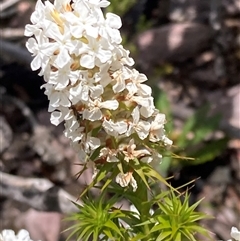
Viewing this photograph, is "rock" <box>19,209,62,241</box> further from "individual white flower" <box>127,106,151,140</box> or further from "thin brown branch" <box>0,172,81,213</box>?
"individual white flower" <box>127,106,151,140</box>

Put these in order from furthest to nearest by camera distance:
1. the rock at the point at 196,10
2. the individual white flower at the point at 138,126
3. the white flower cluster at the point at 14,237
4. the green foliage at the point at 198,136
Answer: the rock at the point at 196,10, the green foliage at the point at 198,136, the white flower cluster at the point at 14,237, the individual white flower at the point at 138,126

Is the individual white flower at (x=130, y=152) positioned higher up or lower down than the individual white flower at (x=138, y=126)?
lower down

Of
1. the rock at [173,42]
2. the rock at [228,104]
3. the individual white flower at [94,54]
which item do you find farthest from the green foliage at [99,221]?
the rock at [173,42]

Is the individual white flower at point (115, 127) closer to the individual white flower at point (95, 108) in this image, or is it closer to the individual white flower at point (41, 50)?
the individual white flower at point (95, 108)

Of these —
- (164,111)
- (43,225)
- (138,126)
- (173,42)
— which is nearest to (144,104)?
(138,126)

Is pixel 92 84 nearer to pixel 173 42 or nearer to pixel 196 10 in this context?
pixel 173 42

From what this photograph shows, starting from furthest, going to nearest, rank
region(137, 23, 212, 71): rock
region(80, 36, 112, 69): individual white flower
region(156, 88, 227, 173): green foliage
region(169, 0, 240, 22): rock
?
1. region(169, 0, 240, 22): rock
2. region(137, 23, 212, 71): rock
3. region(156, 88, 227, 173): green foliage
4. region(80, 36, 112, 69): individual white flower

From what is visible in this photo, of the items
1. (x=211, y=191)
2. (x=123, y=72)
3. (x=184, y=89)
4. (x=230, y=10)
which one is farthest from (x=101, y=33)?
(x=230, y=10)

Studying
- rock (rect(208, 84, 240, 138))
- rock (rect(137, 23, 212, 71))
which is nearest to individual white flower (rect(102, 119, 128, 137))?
rock (rect(208, 84, 240, 138))
